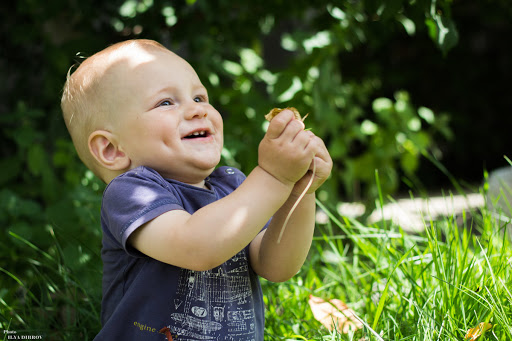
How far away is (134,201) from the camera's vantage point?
110 cm

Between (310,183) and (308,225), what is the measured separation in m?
0.17

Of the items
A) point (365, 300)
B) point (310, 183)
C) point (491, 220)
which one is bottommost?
point (365, 300)

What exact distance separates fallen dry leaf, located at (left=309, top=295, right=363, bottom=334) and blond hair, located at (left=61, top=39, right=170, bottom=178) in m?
0.67

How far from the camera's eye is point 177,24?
8.59 feet

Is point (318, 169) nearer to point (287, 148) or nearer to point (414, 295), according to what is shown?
point (287, 148)

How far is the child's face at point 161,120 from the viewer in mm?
1190

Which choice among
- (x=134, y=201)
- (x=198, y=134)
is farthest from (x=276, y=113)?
(x=134, y=201)

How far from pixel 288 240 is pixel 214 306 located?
214 mm

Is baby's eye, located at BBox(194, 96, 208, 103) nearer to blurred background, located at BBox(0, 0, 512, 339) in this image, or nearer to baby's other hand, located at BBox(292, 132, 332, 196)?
baby's other hand, located at BBox(292, 132, 332, 196)

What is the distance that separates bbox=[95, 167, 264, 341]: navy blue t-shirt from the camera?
112 centimetres

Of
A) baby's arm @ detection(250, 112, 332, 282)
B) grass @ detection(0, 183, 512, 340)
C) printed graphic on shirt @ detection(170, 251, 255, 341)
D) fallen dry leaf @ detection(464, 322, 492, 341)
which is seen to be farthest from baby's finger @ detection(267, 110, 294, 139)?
fallen dry leaf @ detection(464, 322, 492, 341)

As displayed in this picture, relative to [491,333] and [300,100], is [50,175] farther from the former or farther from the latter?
[491,333]

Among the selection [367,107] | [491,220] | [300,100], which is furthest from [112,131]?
[367,107]

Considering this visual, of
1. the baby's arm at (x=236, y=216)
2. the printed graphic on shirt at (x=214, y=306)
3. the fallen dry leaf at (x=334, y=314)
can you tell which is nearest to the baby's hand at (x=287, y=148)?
the baby's arm at (x=236, y=216)
